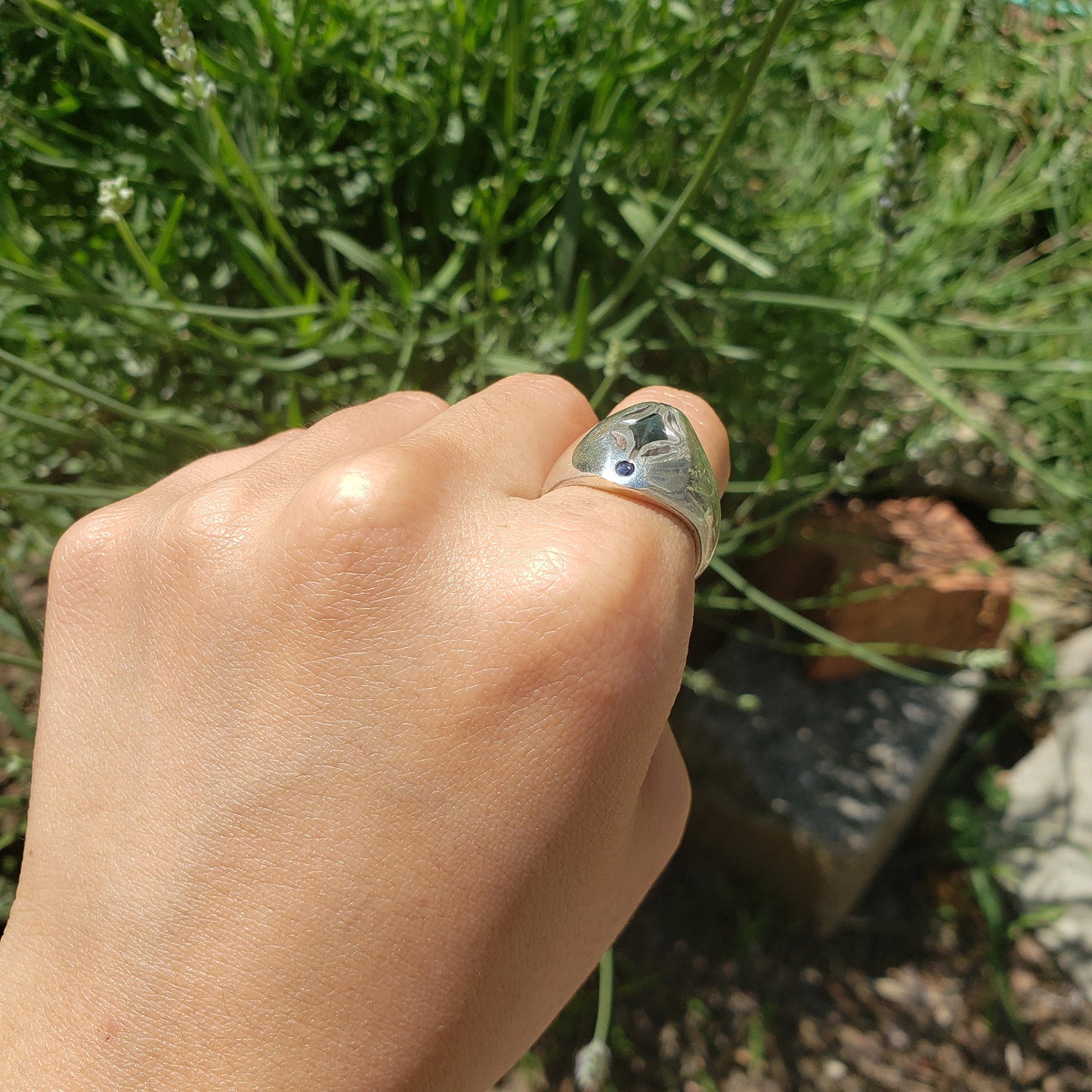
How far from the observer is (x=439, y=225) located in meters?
0.97

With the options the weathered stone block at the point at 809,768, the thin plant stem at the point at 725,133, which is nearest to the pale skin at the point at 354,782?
the thin plant stem at the point at 725,133

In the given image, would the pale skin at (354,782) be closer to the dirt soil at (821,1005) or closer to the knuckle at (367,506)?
the knuckle at (367,506)

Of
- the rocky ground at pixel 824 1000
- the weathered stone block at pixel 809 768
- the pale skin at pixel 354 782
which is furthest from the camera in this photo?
the weathered stone block at pixel 809 768

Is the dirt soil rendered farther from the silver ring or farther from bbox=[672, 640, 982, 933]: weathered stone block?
the silver ring

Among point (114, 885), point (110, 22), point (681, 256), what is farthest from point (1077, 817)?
point (110, 22)

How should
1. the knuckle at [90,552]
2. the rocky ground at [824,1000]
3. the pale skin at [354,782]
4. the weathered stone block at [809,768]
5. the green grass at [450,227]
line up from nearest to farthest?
the pale skin at [354,782] → the knuckle at [90,552] → the green grass at [450,227] → the rocky ground at [824,1000] → the weathered stone block at [809,768]

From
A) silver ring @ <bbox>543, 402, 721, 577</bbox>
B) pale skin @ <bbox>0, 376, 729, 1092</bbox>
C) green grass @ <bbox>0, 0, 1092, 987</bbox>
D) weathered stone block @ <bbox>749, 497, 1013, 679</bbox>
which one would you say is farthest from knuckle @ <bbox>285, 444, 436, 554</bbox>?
weathered stone block @ <bbox>749, 497, 1013, 679</bbox>

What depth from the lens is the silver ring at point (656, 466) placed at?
21.1 inches

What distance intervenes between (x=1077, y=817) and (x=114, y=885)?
1782 mm

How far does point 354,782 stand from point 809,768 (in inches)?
52.1

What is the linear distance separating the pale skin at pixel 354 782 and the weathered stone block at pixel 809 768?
1.12 metres

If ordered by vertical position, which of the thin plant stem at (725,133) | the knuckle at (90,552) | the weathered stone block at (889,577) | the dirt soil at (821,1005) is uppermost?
the thin plant stem at (725,133)

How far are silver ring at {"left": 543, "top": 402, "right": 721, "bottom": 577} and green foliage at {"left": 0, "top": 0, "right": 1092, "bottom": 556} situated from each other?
254mm

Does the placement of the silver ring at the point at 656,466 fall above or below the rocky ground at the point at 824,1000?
above
